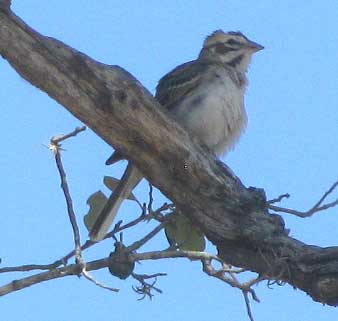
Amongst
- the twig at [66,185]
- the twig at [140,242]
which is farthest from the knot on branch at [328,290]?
the twig at [66,185]

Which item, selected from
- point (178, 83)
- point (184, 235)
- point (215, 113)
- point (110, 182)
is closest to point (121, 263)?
point (184, 235)

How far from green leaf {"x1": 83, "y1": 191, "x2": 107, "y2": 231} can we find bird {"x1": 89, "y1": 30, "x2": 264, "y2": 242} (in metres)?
0.32

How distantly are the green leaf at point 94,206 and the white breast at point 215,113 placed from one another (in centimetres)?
114

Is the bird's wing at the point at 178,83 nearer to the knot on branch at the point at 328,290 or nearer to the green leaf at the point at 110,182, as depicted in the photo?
the green leaf at the point at 110,182

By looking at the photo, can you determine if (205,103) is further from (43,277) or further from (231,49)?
(43,277)

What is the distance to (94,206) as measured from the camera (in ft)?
21.3

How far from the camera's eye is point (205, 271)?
5.70 meters

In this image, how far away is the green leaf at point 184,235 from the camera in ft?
19.8

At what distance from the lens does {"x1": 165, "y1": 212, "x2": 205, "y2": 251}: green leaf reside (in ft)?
19.8

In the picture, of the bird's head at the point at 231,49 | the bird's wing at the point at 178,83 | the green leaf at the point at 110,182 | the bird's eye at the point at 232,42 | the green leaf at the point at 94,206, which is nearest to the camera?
the green leaf at the point at 94,206

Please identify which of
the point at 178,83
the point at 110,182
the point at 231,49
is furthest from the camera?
the point at 231,49

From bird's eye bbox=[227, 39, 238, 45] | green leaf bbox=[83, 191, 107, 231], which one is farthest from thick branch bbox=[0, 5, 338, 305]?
bird's eye bbox=[227, 39, 238, 45]

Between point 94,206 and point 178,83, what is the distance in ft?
5.71

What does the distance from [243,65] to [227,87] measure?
0.80 m
